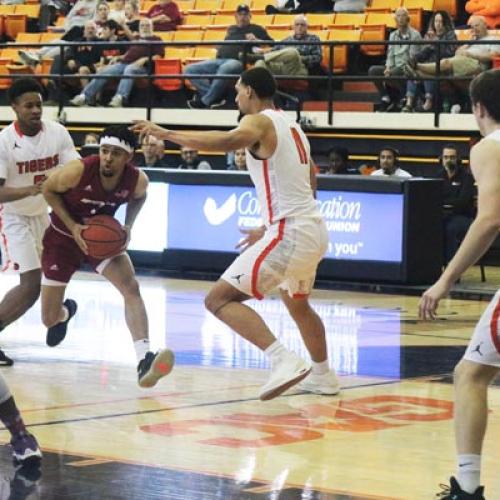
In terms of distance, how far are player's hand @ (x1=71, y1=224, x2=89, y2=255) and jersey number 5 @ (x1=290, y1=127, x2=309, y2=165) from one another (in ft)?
4.94

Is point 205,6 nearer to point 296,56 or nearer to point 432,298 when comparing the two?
point 296,56

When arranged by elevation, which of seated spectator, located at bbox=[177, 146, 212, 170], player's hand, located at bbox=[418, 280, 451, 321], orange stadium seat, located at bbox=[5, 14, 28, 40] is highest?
player's hand, located at bbox=[418, 280, 451, 321]

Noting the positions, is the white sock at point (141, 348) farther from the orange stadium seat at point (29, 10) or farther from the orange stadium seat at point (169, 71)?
the orange stadium seat at point (29, 10)

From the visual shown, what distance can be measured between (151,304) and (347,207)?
3001mm

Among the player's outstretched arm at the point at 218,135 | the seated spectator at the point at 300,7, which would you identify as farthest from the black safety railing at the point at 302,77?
the player's outstretched arm at the point at 218,135

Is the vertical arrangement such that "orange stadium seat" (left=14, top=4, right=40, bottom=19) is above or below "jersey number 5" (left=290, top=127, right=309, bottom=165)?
below

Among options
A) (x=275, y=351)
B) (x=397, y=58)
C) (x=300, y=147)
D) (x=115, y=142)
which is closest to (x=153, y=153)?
(x=397, y=58)

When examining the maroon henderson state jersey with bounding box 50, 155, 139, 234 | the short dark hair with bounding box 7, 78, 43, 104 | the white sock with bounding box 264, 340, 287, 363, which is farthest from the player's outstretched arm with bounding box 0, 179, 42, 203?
the white sock with bounding box 264, 340, 287, 363

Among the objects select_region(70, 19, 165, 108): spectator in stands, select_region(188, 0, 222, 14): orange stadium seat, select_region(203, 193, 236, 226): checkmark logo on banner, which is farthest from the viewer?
select_region(188, 0, 222, 14): orange stadium seat

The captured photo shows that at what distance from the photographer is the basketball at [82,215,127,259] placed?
8891 mm

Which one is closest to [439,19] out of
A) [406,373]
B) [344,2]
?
[344,2]

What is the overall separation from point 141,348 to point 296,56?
414 inches

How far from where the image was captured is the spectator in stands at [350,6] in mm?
20438

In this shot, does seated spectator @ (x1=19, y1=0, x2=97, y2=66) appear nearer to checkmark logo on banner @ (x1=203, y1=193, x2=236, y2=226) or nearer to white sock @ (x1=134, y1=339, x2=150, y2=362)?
checkmark logo on banner @ (x1=203, y1=193, x2=236, y2=226)
